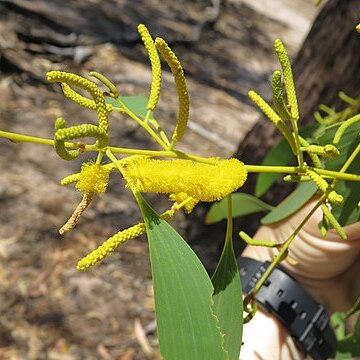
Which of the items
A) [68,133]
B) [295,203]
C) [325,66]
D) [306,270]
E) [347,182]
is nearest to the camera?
[68,133]

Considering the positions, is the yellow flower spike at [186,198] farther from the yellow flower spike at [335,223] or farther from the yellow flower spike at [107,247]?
the yellow flower spike at [335,223]

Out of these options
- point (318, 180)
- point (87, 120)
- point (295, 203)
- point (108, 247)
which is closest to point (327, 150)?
point (318, 180)

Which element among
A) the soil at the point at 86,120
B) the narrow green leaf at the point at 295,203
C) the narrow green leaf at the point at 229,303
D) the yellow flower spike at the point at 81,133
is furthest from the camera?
the soil at the point at 86,120

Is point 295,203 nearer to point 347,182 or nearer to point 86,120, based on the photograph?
point 347,182

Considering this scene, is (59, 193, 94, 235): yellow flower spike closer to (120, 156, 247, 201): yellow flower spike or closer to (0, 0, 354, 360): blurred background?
(120, 156, 247, 201): yellow flower spike

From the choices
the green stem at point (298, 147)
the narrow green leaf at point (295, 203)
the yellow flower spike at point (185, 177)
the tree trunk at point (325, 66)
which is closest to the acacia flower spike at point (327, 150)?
the green stem at point (298, 147)
